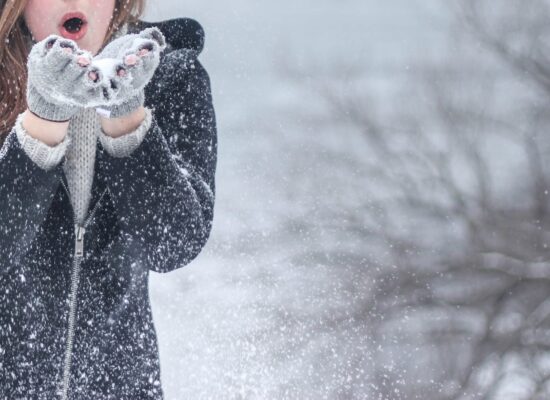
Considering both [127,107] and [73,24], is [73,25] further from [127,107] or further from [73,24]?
[127,107]

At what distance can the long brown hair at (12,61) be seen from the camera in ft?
4.36

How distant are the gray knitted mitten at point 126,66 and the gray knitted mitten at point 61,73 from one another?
0.5 inches

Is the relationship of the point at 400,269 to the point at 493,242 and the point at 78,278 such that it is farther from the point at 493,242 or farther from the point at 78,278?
the point at 78,278

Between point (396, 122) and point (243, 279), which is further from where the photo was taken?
point (396, 122)

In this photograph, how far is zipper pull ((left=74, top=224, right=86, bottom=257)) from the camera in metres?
1.28

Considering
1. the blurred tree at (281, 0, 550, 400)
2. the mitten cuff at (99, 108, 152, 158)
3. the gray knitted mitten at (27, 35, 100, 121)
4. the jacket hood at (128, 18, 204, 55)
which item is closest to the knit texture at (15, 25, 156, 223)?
the mitten cuff at (99, 108, 152, 158)

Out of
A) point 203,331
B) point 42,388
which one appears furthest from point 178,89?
point 203,331

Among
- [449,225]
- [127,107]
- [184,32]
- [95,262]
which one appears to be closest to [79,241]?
[95,262]

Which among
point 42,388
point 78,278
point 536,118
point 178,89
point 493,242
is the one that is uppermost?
point 178,89

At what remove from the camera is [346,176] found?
9.31 m

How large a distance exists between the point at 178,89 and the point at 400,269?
23.7 ft

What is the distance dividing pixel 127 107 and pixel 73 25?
0.68 feet

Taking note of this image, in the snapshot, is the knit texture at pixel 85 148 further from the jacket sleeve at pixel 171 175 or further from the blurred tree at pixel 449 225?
the blurred tree at pixel 449 225

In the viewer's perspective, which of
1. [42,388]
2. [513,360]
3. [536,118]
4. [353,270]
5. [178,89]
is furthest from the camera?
[536,118]
